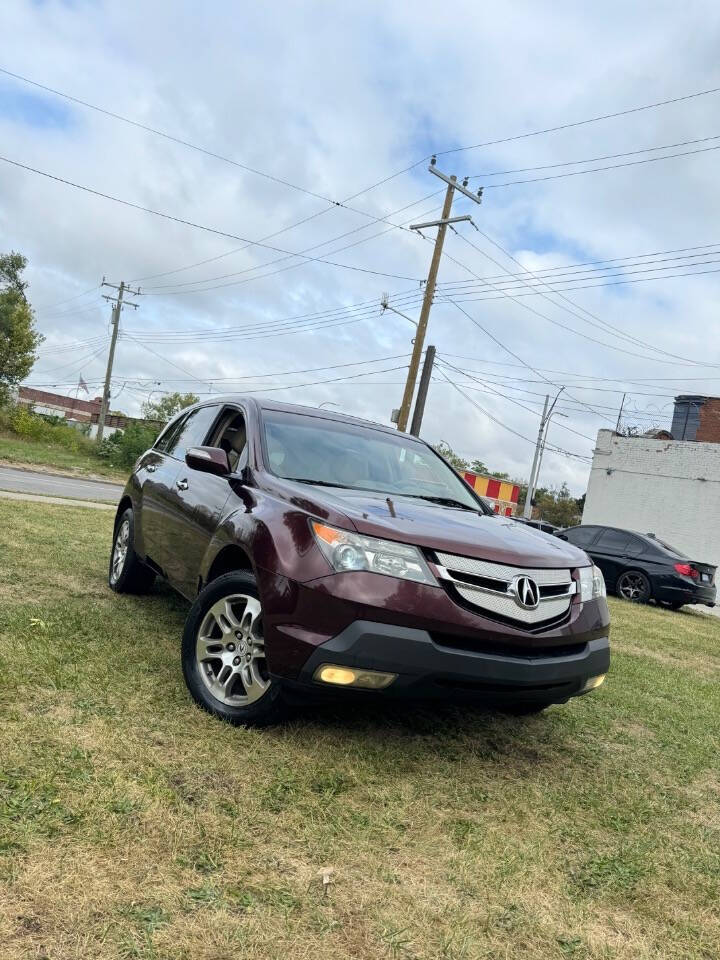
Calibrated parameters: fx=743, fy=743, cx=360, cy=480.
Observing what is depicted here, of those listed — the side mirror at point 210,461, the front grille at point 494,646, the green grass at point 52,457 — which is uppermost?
the side mirror at point 210,461

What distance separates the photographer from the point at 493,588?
305 centimetres

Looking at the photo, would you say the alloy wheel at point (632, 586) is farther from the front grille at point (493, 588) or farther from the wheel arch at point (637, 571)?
the front grille at point (493, 588)

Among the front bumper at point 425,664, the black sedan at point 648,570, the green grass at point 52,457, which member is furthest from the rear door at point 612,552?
the green grass at point 52,457

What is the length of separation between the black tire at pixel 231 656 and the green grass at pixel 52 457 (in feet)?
75.0

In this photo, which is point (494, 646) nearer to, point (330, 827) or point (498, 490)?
point (330, 827)

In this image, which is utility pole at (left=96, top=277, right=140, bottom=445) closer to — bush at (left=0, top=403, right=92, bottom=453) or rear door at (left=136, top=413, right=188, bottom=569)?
bush at (left=0, top=403, right=92, bottom=453)

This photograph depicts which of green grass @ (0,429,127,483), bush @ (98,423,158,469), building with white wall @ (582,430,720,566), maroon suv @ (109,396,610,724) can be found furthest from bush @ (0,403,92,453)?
maroon suv @ (109,396,610,724)

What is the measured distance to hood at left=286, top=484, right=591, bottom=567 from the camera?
305 centimetres

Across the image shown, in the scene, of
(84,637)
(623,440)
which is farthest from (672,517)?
(84,637)

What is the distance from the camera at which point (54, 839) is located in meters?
2.22

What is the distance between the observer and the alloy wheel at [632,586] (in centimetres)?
1270

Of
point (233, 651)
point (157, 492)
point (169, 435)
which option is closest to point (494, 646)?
point (233, 651)

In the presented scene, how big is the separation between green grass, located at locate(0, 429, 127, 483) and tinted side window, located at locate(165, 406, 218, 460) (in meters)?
20.7

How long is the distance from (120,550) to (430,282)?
16.0 m
